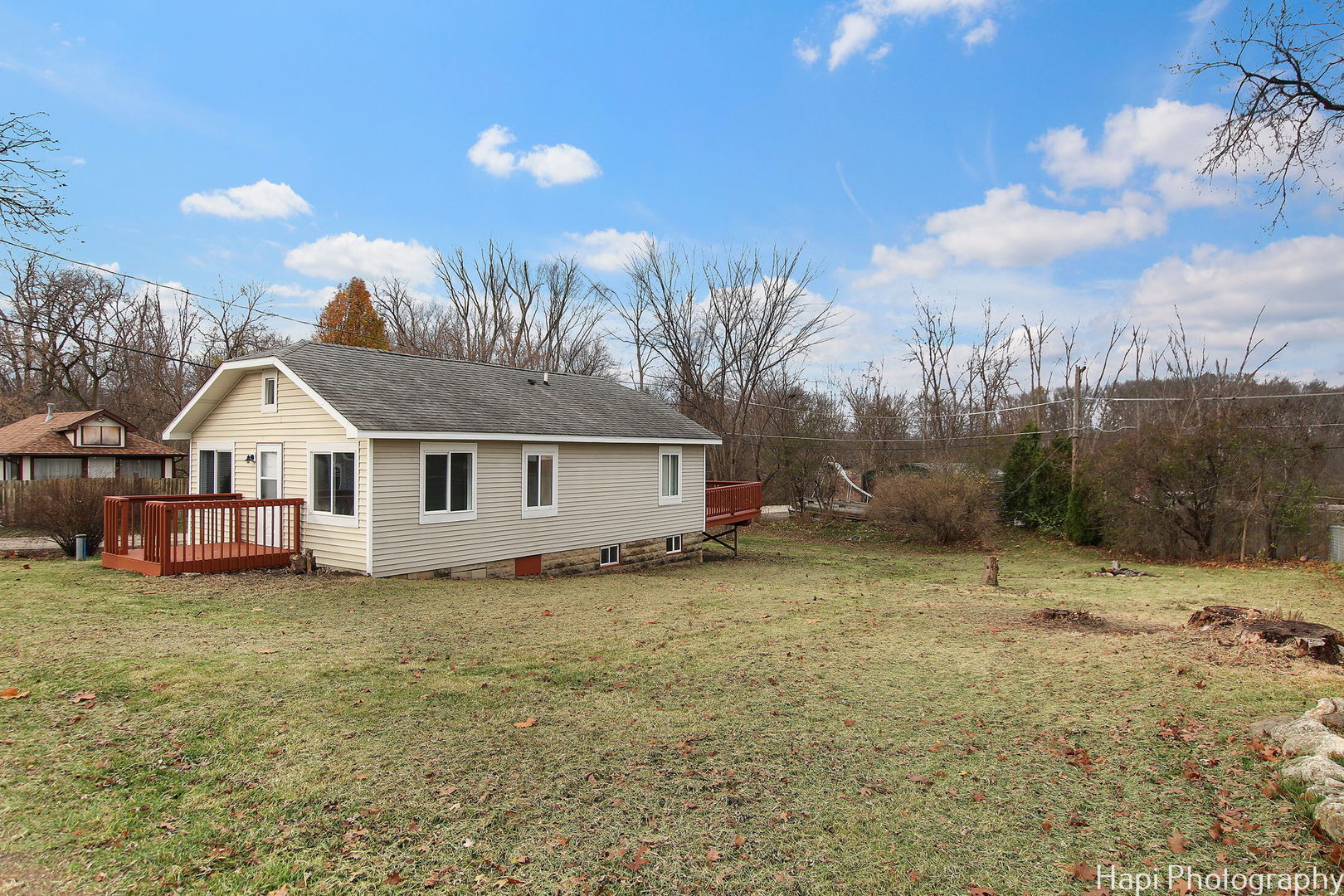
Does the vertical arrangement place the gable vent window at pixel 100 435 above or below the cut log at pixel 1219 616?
above

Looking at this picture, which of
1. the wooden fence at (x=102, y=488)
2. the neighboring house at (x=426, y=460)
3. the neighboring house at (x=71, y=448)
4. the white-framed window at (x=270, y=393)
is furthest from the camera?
the neighboring house at (x=71, y=448)

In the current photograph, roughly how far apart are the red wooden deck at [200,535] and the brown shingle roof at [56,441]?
15716 mm

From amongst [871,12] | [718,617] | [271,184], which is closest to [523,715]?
[718,617]

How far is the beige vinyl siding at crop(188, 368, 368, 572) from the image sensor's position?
11.5m

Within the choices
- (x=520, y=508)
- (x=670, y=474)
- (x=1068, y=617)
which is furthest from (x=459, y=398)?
(x=1068, y=617)

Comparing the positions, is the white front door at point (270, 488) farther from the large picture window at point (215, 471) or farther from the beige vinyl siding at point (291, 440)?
the large picture window at point (215, 471)

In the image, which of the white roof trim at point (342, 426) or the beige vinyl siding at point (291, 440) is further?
the beige vinyl siding at point (291, 440)

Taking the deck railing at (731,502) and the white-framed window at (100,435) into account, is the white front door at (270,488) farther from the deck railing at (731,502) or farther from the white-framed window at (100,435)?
the white-framed window at (100,435)

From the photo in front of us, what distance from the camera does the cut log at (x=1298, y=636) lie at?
6820 mm

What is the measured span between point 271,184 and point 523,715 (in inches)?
929

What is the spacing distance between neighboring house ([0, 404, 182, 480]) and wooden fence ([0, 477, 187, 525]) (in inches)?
54.3

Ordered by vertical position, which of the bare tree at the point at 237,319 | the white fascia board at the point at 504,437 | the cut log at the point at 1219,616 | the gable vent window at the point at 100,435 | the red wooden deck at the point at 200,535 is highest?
the bare tree at the point at 237,319

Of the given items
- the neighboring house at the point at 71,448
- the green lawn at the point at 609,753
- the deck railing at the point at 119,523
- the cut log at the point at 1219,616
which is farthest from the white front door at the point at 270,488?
the neighboring house at the point at 71,448

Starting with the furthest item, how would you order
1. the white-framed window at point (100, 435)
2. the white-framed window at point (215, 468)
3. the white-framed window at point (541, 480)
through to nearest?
the white-framed window at point (100, 435) → the white-framed window at point (541, 480) → the white-framed window at point (215, 468)
